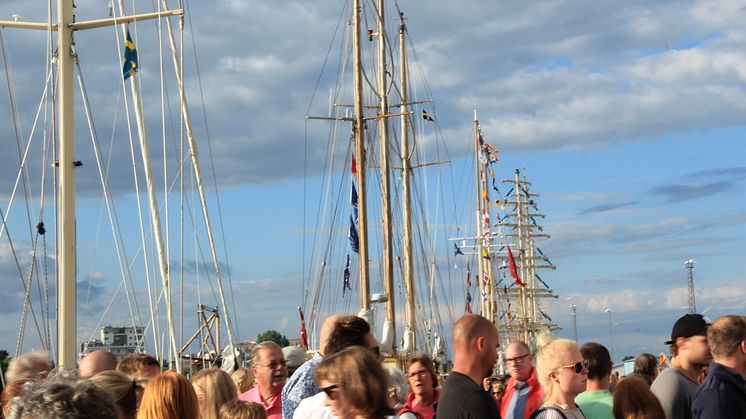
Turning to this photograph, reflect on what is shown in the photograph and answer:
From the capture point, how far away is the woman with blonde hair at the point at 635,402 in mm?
7547

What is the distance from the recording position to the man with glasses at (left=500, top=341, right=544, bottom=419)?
26.0 feet

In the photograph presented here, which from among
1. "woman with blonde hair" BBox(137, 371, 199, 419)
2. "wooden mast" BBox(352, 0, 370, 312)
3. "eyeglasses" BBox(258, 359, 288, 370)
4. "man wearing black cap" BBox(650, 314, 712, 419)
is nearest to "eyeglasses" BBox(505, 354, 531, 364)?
"man wearing black cap" BBox(650, 314, 712, 419)

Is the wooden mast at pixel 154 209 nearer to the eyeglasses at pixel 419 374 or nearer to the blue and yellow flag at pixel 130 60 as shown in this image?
the blue and yellow flag at pixel 130 60

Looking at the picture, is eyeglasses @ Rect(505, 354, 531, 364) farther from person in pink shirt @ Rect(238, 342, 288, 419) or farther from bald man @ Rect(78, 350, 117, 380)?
bald man @ Rect(78, 350, 117, 380)

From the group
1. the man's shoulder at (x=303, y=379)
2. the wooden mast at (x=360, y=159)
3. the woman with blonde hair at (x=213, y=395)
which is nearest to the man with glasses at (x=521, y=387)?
the man's shoulder at (x=303, y=379)

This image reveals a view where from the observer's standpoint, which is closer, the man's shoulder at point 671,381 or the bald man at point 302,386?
the bald man at point 302,386

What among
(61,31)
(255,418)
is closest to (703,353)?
(255,418)

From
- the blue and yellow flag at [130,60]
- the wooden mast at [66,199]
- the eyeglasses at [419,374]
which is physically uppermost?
the blue and yellow flag at [130,60]

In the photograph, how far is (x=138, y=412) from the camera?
6.67m

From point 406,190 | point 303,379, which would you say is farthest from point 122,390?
point 406,190

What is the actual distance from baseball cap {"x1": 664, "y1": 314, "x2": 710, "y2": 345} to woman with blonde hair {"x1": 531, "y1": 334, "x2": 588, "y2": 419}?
1687mm

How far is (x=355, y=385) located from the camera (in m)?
5.62

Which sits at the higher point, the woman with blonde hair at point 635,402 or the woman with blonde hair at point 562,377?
the woman with blonde hair at point 562,377

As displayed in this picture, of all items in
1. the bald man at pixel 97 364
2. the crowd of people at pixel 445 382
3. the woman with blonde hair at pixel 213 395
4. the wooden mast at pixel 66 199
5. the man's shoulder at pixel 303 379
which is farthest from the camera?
the wooden mast at pixel 66 199
